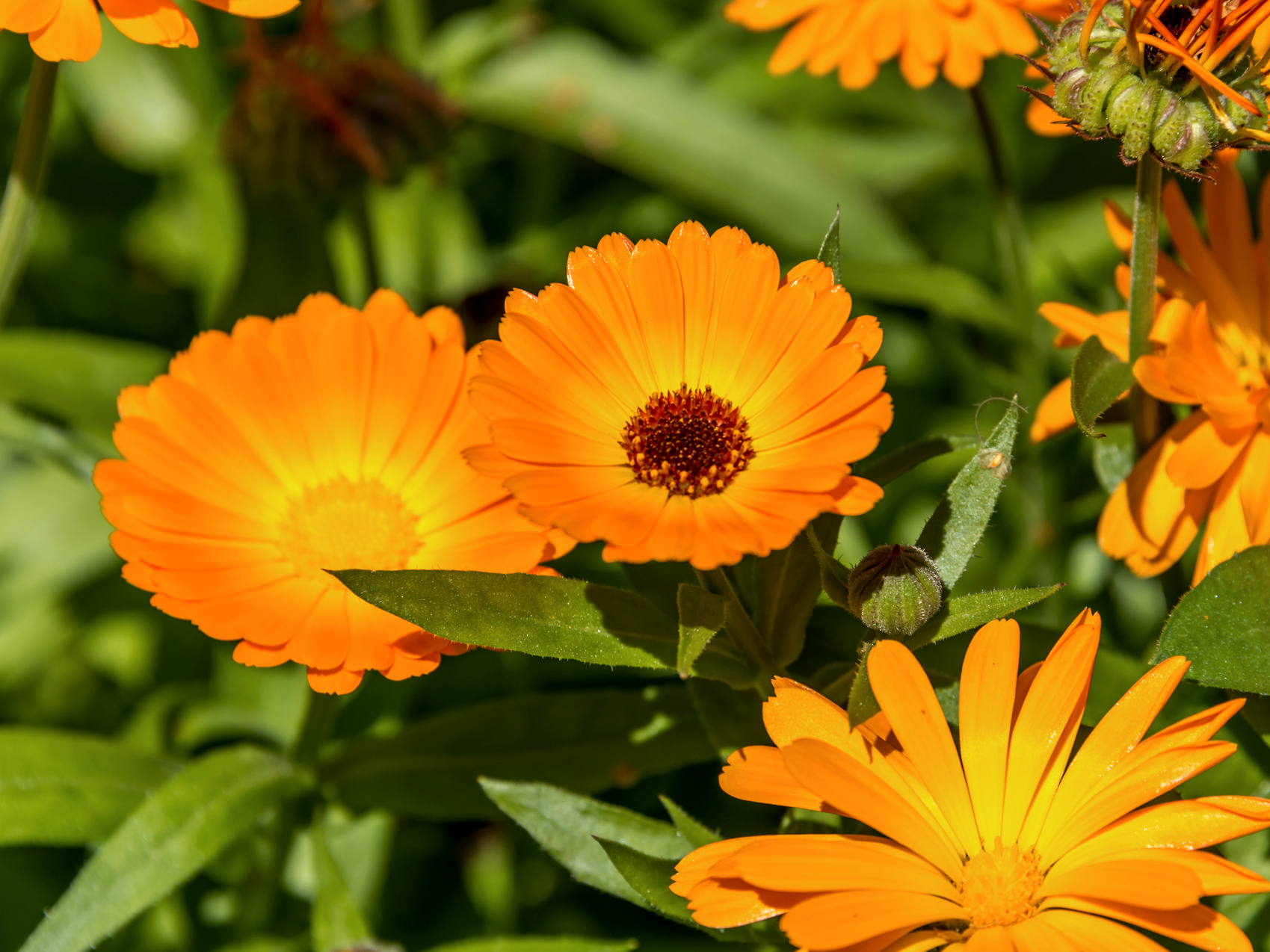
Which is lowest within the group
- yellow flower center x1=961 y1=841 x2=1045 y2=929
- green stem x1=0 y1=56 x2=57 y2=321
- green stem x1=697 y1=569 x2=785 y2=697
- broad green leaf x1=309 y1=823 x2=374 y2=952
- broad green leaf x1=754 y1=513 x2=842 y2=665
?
yellow flower center x1=961 y1=841 x2=1045 y2=929

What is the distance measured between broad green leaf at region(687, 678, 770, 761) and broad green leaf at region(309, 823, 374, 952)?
481 millimetres

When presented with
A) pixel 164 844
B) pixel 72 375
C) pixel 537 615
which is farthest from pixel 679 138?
pixel 164 844

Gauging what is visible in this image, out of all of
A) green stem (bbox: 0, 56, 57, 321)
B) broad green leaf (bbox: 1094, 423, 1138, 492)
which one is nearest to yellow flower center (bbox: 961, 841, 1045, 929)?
broad green leaf (bbox: 1094, 423, 1138, 492)

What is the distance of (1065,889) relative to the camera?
3.54ft

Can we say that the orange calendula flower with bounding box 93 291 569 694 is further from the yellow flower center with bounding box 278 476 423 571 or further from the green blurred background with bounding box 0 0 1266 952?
the green blurred background with bounding box 0 0 1266 952

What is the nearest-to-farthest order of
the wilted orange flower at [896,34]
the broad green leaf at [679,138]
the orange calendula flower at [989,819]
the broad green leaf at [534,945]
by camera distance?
the orange calendula flower at [989,819] < the broad green leaf at [534,945] < the wilted orange flower at [896,34] < the broad green leaf at [679,138]

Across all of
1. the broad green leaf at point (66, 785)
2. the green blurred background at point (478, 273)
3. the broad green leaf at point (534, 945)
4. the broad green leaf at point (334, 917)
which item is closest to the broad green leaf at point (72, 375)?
the green blurred background at point (478, 273)

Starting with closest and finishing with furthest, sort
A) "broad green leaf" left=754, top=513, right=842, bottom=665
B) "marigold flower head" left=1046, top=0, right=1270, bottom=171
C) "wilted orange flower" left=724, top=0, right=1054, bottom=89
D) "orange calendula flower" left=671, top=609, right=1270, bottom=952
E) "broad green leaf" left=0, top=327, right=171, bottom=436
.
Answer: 1. "orange calendula flower" left=671, top=609, right=1270, bottom=952
2. "marigold flower head" left=1046, top=0, right=1270, bottom=171
3. "broad green leaf" left=754, top=513, right=842, bottom=665
4. "wilted orange flower" left=724, top=0, right=1054, bottom=89
5. "broad green leaf" left=0, top=327, right=171, bottom=436

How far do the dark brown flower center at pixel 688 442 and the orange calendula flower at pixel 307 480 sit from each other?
138 mm

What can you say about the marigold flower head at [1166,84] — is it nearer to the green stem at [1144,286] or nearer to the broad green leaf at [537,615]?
the green stem at [1144,286]

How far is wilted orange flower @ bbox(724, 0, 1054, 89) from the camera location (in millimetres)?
1649

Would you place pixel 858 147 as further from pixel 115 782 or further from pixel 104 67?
pixel 115 782

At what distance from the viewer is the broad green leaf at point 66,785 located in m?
1.45

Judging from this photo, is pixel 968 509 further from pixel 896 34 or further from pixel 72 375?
pixel 72 375
